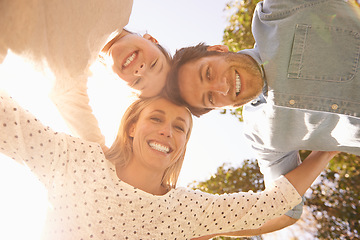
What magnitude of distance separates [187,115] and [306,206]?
11.7 ft

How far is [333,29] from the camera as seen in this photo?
247 cm

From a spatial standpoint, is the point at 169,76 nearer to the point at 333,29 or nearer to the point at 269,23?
the point at 269,23

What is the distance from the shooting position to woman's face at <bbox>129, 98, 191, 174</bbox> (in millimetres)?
2645

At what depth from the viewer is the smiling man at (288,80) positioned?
2.48 meters

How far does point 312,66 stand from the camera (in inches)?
98.7

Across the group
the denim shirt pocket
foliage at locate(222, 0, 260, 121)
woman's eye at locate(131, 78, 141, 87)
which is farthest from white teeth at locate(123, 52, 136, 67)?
foliage at locate(222, 0, 260, 121)

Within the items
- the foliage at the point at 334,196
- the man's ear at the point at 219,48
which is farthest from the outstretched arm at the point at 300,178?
the foliage at the point at 334,196

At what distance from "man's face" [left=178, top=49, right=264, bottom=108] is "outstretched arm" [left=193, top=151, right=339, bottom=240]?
840 millimetres

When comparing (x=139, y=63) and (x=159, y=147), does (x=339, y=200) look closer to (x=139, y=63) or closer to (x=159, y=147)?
(x=159, y=147)

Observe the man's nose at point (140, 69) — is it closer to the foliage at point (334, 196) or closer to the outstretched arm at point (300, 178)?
the outstretched arm at point (300, 178)

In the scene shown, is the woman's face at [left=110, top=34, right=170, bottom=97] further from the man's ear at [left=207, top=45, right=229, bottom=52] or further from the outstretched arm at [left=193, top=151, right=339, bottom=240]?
the outstretched arm at [left=193, top=151, right=339, bottom=240]

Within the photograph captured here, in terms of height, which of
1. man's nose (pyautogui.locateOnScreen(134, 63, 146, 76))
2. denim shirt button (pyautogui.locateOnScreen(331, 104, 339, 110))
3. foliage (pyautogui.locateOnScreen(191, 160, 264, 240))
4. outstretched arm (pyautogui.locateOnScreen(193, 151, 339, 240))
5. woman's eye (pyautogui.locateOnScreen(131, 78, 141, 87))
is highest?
man's nose (pyautogui.locateOnScreen(134, 63, 146, 76))

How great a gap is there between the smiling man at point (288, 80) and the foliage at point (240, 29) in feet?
7.98

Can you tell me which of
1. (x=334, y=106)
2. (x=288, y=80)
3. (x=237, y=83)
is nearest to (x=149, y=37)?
(x=237, y=83)
